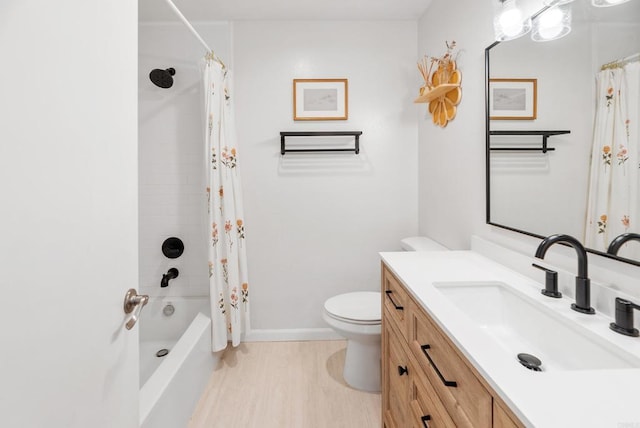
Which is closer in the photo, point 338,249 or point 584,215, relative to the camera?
point 584,215

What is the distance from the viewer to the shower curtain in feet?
7.06

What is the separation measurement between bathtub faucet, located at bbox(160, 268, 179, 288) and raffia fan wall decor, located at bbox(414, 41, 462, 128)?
7.11 feet

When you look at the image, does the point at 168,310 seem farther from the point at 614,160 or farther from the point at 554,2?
the point at 554,2

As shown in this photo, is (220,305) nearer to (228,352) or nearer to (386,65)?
(228,352)

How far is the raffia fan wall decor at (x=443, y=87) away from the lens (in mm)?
1919

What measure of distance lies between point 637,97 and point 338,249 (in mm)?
1989

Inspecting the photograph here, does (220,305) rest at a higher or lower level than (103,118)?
lower

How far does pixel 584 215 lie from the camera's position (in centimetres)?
104

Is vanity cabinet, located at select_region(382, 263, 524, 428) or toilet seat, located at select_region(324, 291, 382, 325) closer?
vanity cabinet, located at select_region(382, 263, 524, 428)

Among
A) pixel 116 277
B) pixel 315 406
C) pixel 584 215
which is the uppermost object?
pixel 584 215

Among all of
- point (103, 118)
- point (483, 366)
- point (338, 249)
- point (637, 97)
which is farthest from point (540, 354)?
point (338, 249)

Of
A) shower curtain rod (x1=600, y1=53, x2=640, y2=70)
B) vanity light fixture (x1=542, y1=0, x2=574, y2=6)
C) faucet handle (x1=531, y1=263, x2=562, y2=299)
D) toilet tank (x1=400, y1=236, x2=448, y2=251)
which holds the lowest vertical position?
toilet tank (x1=400, y1=236, x2=448, y2=251)

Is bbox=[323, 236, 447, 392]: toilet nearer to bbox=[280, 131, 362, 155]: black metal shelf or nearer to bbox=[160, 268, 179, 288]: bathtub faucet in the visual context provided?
bbox=[280, 131, 362, 155]: black metal shelf

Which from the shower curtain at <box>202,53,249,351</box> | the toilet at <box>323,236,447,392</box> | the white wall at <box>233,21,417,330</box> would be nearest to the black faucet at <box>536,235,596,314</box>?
the toilet at <box>323,236,447,392</box>
